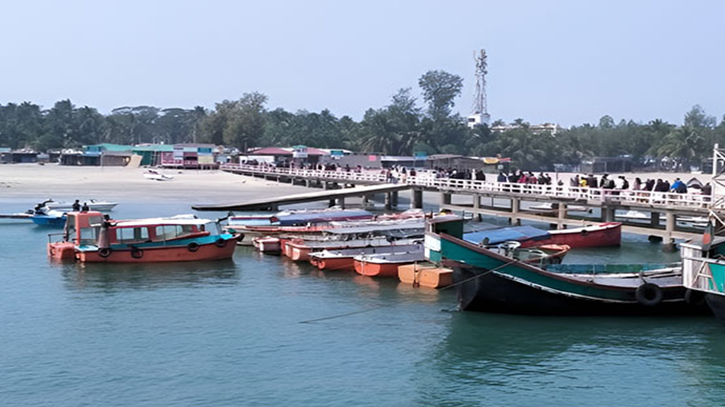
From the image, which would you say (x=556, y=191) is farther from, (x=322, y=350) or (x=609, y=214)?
(x=322, y=350)

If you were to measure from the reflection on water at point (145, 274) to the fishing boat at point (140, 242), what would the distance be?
0.33m

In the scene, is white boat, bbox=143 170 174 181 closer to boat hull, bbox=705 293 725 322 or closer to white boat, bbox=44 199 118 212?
white boat, bbox=44 199 118 212

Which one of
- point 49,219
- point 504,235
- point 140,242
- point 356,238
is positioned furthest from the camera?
point 49,219

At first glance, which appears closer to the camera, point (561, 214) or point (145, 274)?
point (145, 274)

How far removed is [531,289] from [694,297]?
15.1 feet

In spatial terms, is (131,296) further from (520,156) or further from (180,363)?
(520,156)

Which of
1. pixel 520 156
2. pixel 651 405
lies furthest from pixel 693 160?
pixel 651 405

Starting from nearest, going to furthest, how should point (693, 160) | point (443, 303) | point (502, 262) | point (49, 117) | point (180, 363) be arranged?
point (180, 363) → point (502, 262) → point (443, 303) → point (693, 160) → point (49, 117)

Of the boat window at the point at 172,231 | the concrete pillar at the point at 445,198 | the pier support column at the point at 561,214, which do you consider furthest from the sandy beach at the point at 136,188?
the boat window at the point at 172,231

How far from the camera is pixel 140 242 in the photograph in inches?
1407

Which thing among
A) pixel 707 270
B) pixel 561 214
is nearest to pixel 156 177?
pixel 561 214

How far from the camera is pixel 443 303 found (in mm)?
27984

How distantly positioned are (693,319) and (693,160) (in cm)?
11385

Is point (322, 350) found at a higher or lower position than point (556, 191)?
lower
